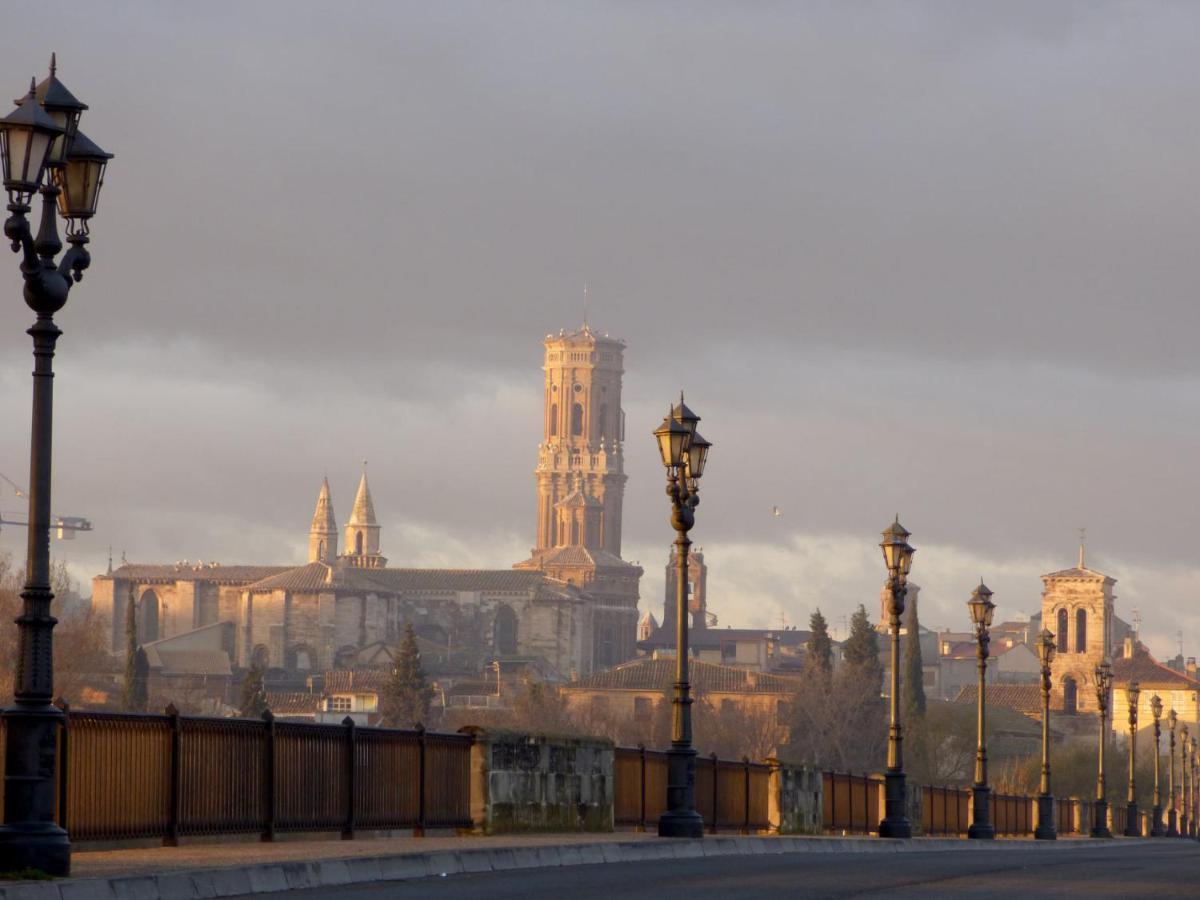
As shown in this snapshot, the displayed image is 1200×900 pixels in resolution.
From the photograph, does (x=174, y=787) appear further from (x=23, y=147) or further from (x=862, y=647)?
(x=862, y=647)

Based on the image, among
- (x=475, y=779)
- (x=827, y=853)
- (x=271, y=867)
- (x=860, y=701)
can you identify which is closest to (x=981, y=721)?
(x=827, y=853)

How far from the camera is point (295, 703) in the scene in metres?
174

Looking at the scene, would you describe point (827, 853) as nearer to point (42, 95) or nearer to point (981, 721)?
point (42, 95)

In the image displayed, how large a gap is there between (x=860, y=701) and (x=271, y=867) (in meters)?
128

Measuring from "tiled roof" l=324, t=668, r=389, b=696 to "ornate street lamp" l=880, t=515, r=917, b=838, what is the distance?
13980 cm

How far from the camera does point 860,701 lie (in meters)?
143

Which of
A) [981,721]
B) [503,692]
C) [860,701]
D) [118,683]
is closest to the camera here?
[981,721]

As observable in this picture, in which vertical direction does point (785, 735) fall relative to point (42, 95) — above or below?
below

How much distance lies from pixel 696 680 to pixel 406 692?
114 ft

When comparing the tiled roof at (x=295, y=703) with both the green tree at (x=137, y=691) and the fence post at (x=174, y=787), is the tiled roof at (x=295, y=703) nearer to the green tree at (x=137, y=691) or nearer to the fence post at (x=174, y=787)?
the green tree at (x=137, y=691)

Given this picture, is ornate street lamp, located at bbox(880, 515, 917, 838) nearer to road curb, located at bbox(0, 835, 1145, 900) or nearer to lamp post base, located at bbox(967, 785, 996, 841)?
lamp post base, located at bbox(967, 785, 996, 841)

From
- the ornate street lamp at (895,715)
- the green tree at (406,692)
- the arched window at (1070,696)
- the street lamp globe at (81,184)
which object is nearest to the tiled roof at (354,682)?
the green tree at (406,692)

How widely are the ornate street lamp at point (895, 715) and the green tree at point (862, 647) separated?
106 m

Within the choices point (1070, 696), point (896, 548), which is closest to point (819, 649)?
point (1070, 696)
